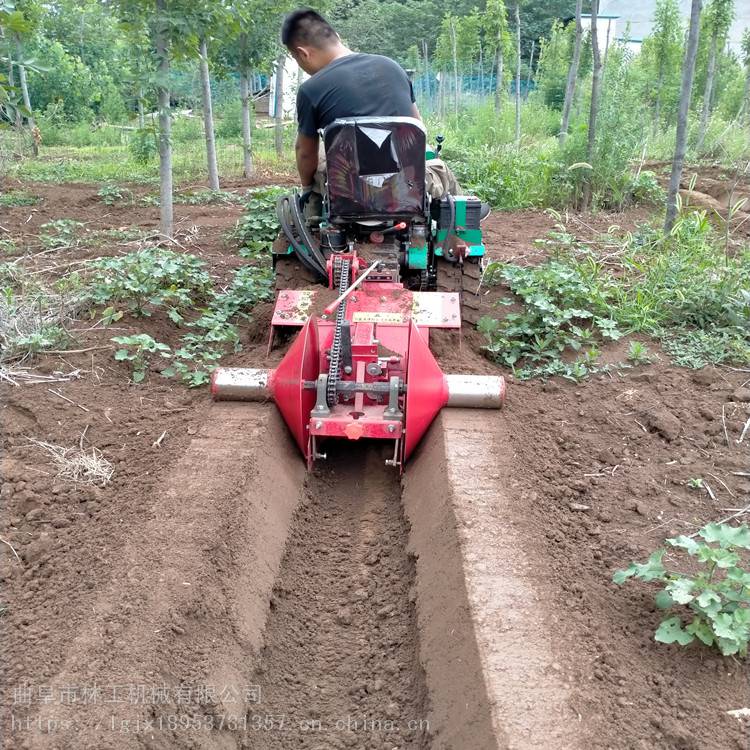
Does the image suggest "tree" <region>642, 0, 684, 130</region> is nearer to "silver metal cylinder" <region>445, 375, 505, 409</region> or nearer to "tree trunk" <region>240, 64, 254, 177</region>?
"tree trunk" <region>240, 64, 254, 177</region>

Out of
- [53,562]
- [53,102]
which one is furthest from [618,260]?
[53,102]

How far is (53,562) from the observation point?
3.38 m

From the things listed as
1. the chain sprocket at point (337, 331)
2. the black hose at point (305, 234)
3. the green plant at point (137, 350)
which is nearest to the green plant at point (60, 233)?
the green plant at point (137, 350)

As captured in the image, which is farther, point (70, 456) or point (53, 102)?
point (53, 102)

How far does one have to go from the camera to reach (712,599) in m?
2.71

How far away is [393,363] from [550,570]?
1692 mm

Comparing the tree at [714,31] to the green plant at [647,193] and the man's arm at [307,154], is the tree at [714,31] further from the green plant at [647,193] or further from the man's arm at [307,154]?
the man's arm at [307,154]

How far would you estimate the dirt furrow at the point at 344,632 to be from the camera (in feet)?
9.44

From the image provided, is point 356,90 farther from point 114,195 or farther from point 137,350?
point 114,195

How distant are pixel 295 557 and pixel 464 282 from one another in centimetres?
280

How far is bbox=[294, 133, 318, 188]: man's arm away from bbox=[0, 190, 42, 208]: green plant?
6.99 metres

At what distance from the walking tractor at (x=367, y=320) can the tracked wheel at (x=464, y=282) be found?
436 millimetres

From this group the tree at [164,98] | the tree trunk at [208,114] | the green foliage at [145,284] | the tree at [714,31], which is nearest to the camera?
the green foliage at [145,284]

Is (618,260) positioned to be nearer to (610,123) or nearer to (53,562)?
(610,123)
